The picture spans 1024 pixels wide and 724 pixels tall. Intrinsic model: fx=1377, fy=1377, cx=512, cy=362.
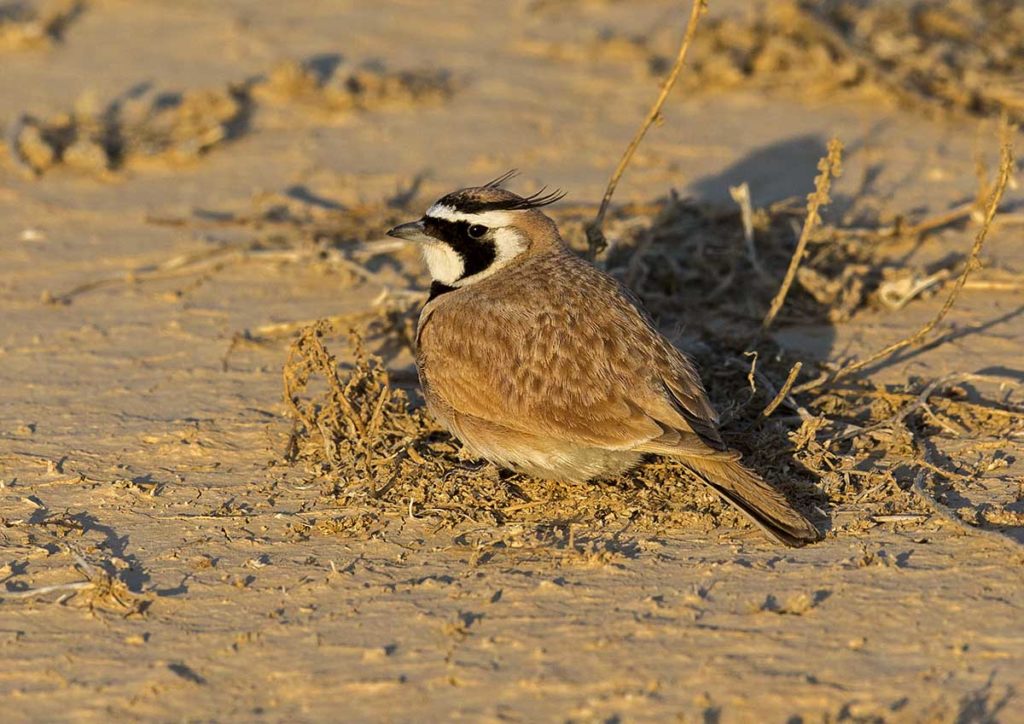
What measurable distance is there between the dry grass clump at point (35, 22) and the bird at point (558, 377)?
606 cm

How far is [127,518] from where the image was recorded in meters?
5.37

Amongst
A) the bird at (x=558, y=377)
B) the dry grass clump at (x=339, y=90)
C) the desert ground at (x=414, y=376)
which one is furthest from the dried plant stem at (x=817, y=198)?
the dry grass clump at (x=339, y=90)

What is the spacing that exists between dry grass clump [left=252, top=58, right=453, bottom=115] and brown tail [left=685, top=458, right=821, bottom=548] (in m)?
5.50

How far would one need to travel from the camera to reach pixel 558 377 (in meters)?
5.33

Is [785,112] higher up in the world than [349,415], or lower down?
higher up

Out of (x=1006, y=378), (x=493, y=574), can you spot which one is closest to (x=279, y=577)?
(x=493, y=574)

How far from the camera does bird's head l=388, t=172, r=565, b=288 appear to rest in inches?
234

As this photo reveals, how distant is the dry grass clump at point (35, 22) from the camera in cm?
1061

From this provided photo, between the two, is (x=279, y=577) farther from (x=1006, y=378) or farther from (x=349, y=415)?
(x=1006, y=378)

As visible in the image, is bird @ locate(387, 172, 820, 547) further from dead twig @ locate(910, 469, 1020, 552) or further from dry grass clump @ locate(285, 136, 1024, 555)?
dead twig @ locate(910, 469, 1020, 552)

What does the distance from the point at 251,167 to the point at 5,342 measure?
2624mm

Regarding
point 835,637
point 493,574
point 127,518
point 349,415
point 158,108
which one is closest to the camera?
point 835,637

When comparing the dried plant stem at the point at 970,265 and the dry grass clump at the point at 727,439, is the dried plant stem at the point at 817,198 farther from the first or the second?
the dried plant stem at the point at 970,265

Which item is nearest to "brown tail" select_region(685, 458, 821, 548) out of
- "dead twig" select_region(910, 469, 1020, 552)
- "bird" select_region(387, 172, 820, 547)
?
"bird" select_region(387, 172, 820, 547)
